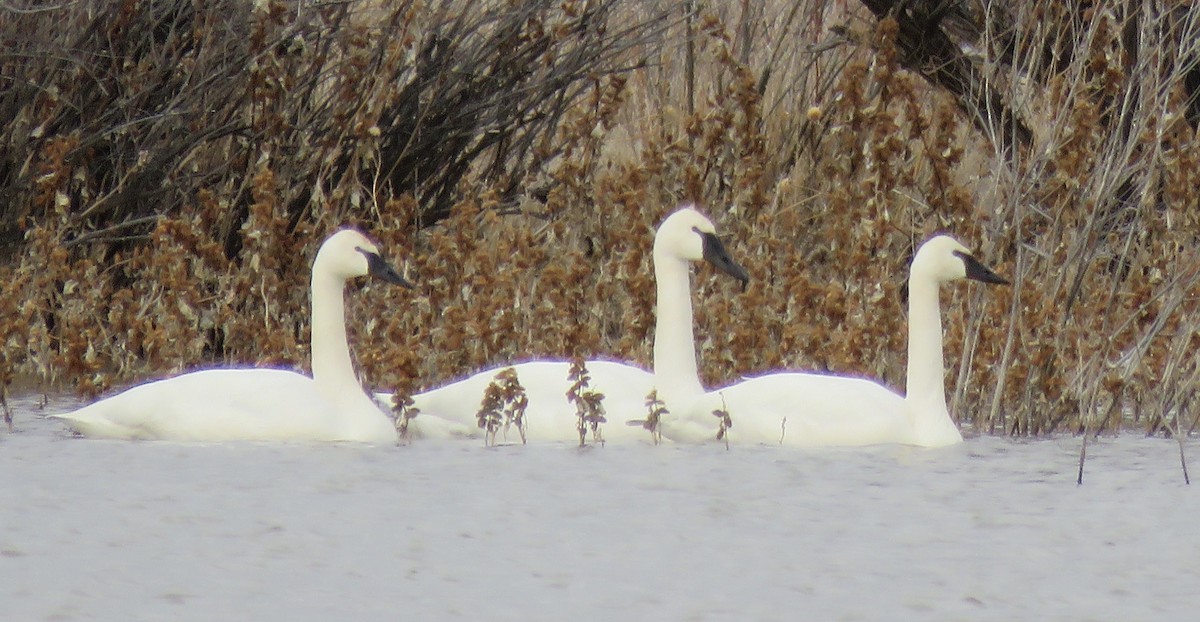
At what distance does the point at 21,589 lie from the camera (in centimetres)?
425

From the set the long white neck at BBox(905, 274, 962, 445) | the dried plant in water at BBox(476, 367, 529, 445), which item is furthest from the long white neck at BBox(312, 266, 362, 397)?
the long white neck at BBox(905, 274, 962, 445)

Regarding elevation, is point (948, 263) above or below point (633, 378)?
above

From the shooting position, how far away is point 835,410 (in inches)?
261

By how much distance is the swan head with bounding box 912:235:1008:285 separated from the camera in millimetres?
7137

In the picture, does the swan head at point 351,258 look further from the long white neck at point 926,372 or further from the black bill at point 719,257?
the long white neck at point 926,372

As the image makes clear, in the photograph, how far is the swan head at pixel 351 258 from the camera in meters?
7.22

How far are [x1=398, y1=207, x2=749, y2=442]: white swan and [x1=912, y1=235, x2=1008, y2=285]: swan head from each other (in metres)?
0.63

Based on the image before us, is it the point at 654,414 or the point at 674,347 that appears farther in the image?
the point at 674,347

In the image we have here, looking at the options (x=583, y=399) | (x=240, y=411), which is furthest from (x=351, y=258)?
(x=583, y=399)

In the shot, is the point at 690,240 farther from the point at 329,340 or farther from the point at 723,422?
the point at 329,340

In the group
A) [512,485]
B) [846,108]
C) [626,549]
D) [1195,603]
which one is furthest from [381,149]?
[1195,603]

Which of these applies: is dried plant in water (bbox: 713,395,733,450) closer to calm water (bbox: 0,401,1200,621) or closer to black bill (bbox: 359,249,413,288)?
calm water (bbox: 0,401,1200,621)

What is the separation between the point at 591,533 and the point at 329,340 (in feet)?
7.67

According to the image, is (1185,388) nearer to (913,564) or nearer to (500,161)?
(913,564)
